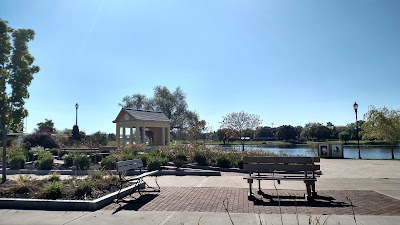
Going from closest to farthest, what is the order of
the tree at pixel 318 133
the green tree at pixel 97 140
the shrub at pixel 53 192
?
the shrub at pixel 53 192
the green tree at pixel 97 140
the tree at pixel 318 133

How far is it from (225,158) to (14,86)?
8.99 meters

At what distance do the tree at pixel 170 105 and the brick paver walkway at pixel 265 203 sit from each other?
4345cm

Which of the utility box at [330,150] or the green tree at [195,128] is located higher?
the green tree at [195,128]

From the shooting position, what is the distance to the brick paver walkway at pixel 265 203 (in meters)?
6.88

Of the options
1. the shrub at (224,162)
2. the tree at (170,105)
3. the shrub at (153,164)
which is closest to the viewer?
the shrub at (153,164)

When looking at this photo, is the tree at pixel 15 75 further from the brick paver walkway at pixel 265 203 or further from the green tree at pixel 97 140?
the green tree at pixel 97 140

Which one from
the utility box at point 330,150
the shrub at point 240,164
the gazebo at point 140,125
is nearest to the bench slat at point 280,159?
the shrub at point 240,164

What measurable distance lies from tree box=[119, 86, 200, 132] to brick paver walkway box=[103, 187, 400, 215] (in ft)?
143

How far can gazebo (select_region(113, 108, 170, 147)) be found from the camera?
28.1m

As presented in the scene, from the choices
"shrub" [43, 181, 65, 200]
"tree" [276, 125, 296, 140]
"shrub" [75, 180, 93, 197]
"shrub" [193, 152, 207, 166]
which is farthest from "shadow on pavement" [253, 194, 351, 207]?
"tree" [276, 125, 296, 140]

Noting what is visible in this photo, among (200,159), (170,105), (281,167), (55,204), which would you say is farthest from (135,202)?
(170,105)

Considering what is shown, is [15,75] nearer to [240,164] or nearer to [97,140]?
[240,164]

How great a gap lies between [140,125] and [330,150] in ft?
49.4

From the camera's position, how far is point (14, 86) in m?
12.0
